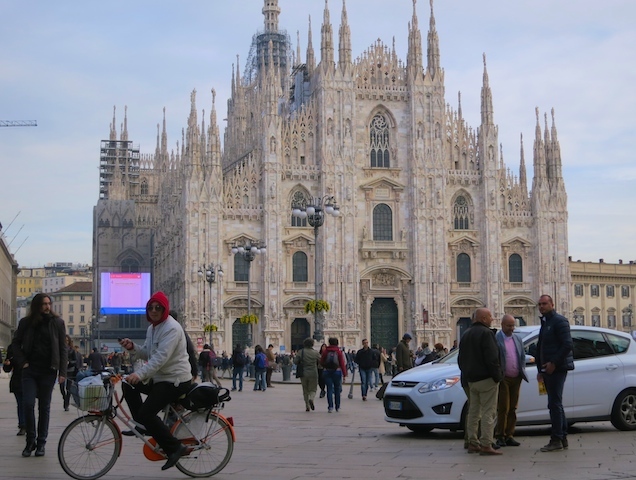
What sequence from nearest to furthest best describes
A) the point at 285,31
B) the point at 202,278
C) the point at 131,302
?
the point at 202,278 → the point at 131,302 → the point at 285,31

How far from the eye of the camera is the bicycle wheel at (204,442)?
1082 cm

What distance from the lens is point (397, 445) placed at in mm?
14398

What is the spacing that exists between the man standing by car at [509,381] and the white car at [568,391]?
1037mm

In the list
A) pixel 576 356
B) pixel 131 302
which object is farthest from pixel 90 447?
pixel 131 302

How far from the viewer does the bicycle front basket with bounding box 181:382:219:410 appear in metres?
10.8

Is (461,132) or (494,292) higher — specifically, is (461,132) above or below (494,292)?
above

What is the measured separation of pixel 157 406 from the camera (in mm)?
10594

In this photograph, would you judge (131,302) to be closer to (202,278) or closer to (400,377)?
(202,278)

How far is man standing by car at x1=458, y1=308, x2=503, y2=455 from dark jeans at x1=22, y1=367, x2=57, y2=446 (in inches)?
195

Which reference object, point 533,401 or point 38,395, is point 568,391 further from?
point 38,395

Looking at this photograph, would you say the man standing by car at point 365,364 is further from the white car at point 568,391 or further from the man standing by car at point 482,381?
the man standing by car at point 482,381

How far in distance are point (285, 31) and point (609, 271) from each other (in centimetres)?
3792

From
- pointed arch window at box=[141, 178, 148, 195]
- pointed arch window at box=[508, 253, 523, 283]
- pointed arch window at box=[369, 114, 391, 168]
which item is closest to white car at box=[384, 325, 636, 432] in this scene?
pointed arch window at box=[369, 114, 391, 168]

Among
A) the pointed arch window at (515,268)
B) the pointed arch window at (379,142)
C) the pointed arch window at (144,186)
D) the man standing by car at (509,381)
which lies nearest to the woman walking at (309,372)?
the man standing by car at (509,381)
